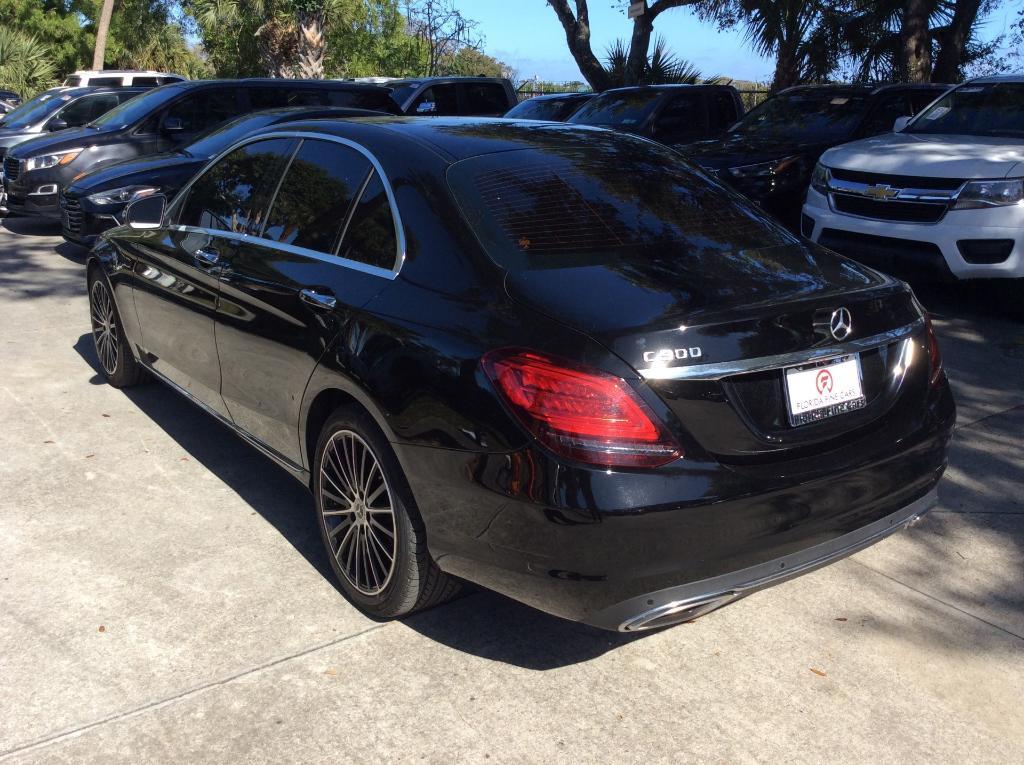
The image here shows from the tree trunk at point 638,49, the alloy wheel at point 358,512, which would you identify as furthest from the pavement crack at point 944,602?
the tree trunk at point 638,49

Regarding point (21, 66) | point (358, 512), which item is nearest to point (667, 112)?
point (358, 512)

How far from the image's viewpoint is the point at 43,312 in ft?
27.2

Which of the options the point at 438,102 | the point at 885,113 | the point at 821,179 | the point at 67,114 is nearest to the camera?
the point at 821,179

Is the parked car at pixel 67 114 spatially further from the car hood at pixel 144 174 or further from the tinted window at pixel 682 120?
the tinted window at pixel 682 120

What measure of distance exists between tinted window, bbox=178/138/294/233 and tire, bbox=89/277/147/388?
1.12m

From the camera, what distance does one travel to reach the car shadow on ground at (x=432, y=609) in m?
3.50

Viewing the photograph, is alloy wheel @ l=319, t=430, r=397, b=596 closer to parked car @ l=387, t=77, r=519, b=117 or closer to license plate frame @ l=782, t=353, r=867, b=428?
license plate frame @ l=782, t=353, r=867, b=428

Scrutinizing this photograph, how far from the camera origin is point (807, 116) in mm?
10750

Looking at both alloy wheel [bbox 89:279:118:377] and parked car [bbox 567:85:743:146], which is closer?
alloy wheel [bbox 89:279:118:377]

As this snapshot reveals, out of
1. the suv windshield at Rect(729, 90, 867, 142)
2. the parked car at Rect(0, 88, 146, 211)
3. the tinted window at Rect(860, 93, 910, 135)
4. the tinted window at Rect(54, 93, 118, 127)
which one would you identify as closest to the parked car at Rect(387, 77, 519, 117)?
the parked car at Rect(0, 88, 146, 211)

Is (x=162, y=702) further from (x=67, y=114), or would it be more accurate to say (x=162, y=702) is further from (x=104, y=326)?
(x=67, y=114)

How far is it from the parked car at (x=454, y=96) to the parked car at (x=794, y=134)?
4535 millimetres

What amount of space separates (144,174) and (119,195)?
30 centimetres

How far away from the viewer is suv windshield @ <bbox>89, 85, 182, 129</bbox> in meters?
11.2
